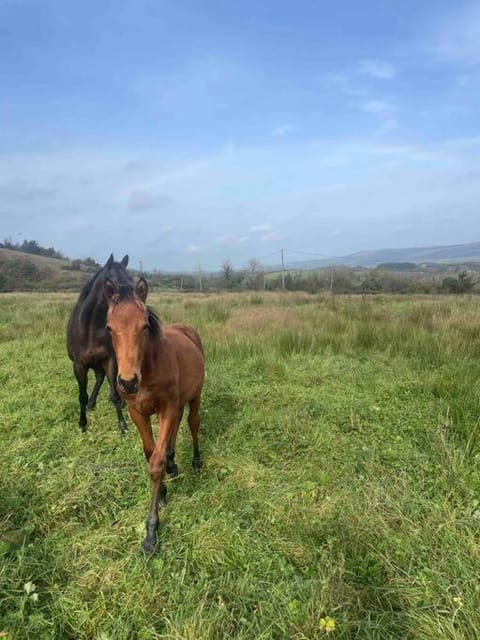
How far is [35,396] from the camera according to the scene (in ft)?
19.3

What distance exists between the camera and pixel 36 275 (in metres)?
45.9

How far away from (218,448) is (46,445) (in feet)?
5.92

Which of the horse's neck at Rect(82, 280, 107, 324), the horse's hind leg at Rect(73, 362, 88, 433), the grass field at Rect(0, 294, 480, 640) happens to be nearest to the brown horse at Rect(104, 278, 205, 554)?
the grass field at Rect(0, 294, 480, 640)

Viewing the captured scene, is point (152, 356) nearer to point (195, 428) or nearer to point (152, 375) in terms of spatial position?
point (152, 375)

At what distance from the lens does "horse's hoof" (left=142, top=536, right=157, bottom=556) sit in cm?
274

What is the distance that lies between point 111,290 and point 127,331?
36cm

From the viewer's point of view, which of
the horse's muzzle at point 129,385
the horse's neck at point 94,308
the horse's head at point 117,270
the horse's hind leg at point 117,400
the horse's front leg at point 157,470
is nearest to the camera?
the horse's muzzle at point 129,385

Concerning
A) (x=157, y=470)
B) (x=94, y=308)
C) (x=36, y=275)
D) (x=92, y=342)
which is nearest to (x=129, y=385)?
(x=157, y=470)

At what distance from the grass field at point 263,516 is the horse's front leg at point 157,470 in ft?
0.38

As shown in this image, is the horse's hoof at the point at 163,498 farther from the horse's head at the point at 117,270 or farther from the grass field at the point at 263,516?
the horse's head at the point at 117,270

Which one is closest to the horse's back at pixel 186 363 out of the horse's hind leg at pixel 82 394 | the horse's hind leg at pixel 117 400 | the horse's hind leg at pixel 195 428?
the horse's hind leg at pixel 195 428

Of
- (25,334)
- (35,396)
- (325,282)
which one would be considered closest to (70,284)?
(325,282)

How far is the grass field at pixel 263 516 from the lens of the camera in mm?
2174

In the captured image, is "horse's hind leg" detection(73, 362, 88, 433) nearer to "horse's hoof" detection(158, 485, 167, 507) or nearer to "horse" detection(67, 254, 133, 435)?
"horse" detection(67, 254, 133, 435)
